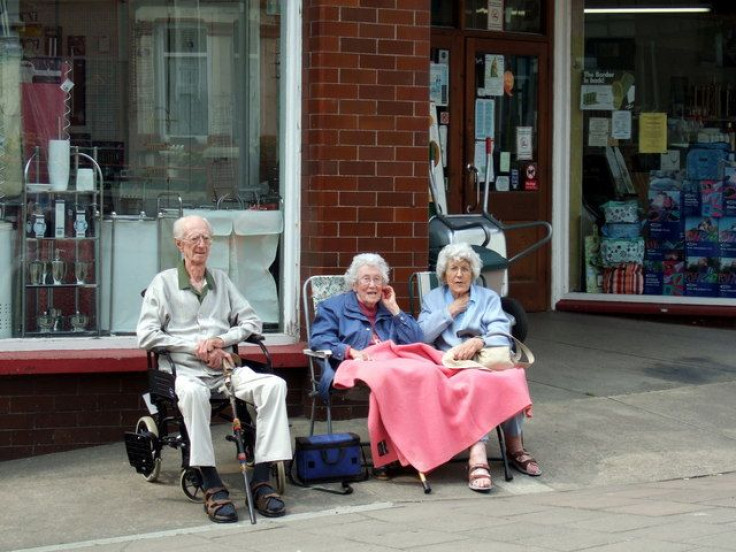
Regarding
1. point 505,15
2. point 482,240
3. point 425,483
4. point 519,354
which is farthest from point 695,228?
point 425,483

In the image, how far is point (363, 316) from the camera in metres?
7.81

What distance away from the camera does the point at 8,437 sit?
26.4ft

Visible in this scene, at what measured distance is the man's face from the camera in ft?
24.0

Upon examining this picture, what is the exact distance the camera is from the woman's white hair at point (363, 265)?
779 cm

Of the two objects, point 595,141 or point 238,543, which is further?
point 595,141

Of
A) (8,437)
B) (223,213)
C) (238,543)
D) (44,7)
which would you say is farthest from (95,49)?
(238,543)

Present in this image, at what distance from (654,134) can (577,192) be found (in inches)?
33.5

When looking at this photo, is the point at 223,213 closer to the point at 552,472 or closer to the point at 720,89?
the point at 552,472

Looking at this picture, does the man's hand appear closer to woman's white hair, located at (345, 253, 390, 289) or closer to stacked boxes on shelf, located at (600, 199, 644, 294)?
woman's white hair, located at (345, 253, 390, 289)

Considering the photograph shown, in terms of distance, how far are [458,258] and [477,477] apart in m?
1.33

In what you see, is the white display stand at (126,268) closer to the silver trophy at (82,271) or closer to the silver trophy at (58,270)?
the silver trophy at (82,271)

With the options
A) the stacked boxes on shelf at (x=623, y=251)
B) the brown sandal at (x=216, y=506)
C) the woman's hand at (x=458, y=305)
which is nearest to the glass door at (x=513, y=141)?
the stacked boxes on shelf at (x=623, y=251)

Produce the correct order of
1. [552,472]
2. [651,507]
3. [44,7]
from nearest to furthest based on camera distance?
1. [651,507]
2. [552,472]
3. [44,7]

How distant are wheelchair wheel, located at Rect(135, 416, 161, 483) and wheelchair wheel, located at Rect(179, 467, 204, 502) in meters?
0.20
